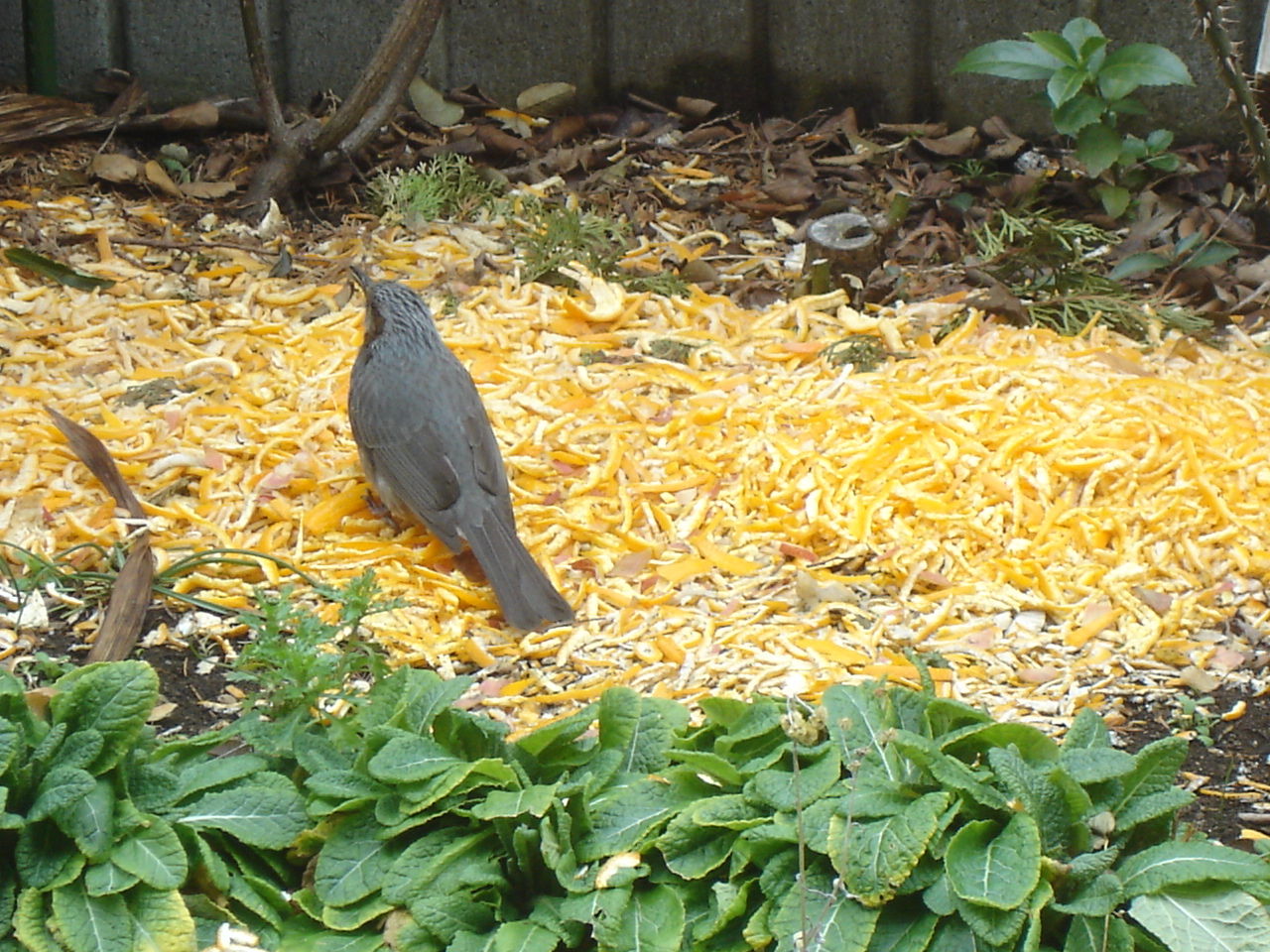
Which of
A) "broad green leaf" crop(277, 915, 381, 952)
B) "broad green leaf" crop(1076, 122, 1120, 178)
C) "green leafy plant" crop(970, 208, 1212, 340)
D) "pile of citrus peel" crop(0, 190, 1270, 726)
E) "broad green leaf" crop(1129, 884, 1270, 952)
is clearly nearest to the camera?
"broad green leaf" crop(1129, 884, 1270, 952)

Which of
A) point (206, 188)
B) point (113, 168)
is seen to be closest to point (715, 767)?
point (206, 188)

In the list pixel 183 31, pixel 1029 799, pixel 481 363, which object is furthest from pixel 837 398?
pixel 183 31

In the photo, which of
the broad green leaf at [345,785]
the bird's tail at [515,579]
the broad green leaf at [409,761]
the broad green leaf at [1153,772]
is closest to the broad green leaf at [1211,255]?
the bird's tail at [515,579]

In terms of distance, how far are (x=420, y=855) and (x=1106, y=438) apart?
3.16 m

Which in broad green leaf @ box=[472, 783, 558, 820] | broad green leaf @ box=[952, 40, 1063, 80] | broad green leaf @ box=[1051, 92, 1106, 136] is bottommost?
broad green leaf @ box=[472, 783, 558, 820]

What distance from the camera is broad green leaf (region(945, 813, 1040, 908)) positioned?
3021mm

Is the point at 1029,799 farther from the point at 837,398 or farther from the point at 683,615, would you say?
the point at 837,398

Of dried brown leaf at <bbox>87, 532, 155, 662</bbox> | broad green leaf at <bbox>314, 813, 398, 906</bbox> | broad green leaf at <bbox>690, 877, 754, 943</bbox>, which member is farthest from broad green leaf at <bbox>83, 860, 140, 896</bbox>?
dried brown leaf at <bbox>87, 532, 155, 662</bbox>

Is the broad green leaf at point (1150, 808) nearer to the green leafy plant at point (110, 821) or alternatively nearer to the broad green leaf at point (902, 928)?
the broad green leaf at point (902, 928)

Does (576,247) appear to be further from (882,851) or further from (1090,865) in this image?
(1090,865)

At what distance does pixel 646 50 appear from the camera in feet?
27.6

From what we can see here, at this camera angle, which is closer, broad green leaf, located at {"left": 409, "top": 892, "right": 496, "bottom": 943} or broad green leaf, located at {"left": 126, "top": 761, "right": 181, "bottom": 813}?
broad green leaf, located at {"left": 409, "top": 892, "right": 496, "bottom": 943}

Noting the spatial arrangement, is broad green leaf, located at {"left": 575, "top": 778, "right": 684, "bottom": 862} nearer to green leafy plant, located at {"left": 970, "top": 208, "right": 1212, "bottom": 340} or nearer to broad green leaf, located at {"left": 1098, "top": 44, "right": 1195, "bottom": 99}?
green leafy plant, located at {"left": 970, "top": 208, "right": 1212, "bottom": 340}

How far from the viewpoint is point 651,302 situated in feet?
22.4
